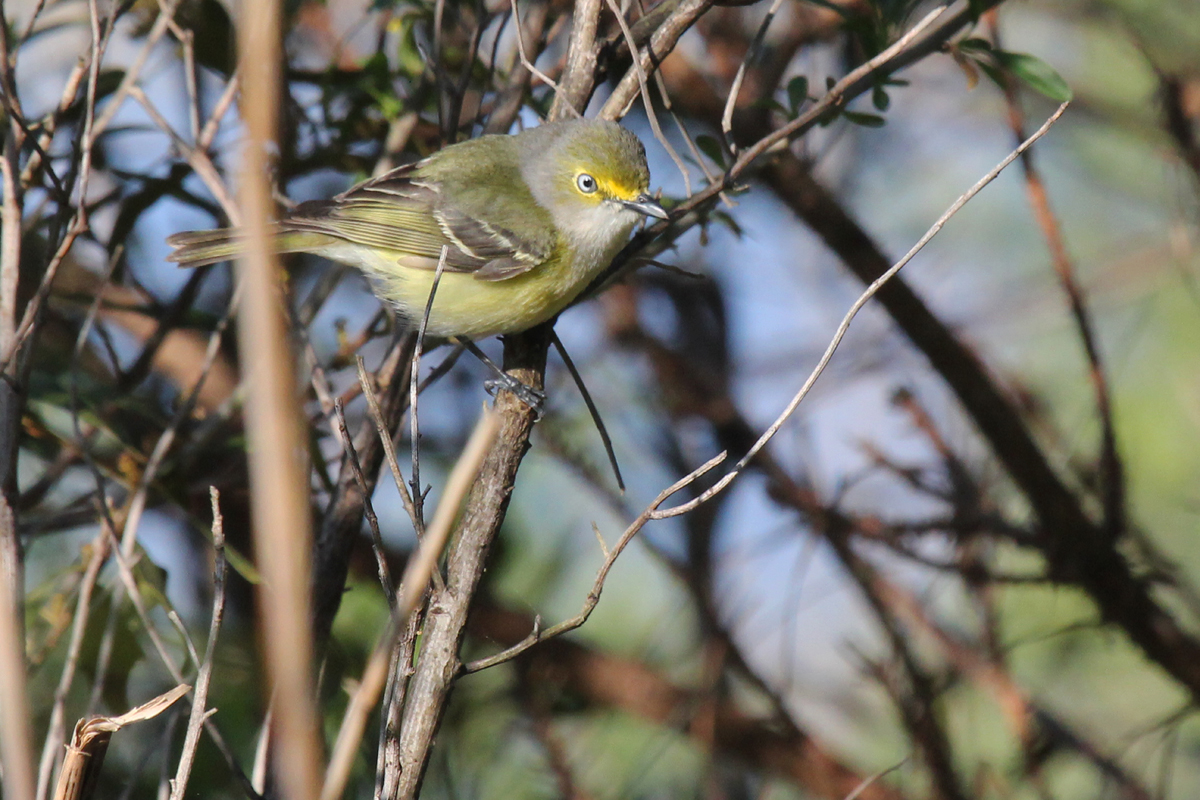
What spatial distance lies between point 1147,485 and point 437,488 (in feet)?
10.1

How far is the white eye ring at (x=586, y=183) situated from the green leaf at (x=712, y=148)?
2.26 ft

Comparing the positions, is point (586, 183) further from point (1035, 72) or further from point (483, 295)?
point (1035, 72)

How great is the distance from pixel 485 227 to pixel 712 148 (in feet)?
3.25

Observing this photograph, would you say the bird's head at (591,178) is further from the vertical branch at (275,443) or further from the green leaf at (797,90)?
the vertical branch at (275,443)

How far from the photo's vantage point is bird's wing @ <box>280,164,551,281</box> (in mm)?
2914

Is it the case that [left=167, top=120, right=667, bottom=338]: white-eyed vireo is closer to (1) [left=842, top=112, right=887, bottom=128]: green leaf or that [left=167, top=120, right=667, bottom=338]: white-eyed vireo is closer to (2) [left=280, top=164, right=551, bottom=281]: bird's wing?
(2) [left=280, top=164, right=551, bottom=281]: bird's wing

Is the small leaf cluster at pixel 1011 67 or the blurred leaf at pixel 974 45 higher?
the blurred leaf at pixel 974 45

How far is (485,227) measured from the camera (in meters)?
3.12

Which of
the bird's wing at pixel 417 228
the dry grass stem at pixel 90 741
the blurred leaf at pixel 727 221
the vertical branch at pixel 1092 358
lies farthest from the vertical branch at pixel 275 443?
the vertical branch at pixel 1092 358

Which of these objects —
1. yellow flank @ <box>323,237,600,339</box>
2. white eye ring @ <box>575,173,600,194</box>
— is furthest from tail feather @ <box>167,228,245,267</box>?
white eye ring @ <box>575,173,600,194</box>

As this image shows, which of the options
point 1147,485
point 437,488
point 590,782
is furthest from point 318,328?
point 1147,485

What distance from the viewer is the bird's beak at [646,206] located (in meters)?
2.43

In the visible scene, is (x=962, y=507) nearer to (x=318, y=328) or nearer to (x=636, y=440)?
(x=636, y=440)

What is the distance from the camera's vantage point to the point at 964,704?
354cm
